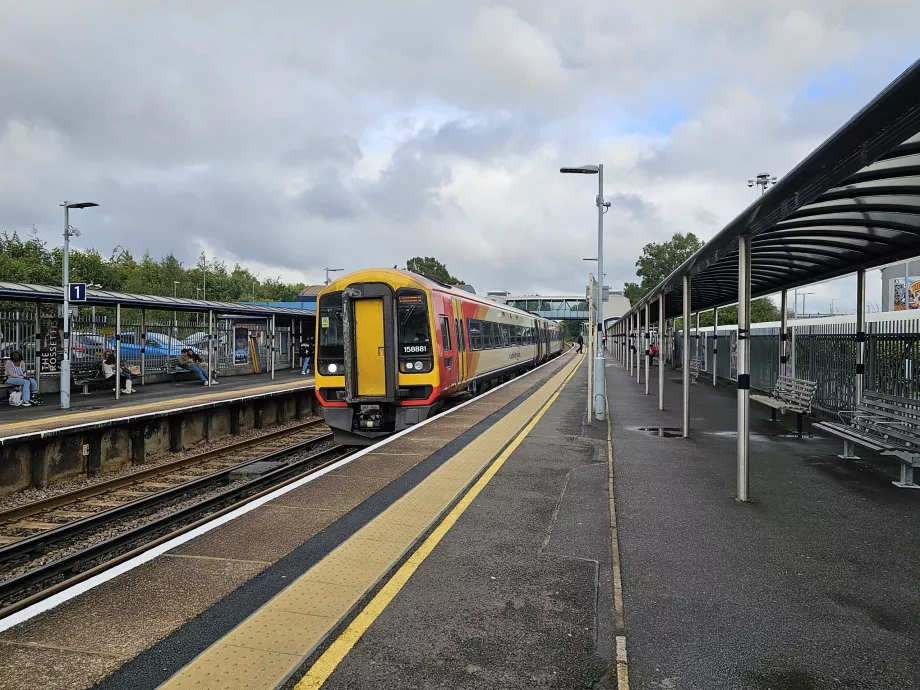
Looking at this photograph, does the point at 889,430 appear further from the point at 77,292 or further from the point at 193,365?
the point at 193,365

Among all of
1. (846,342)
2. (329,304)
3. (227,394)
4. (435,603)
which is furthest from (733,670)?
(227,394)

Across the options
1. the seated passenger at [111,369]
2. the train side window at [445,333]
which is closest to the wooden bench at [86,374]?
the seated passenger at [111,369]

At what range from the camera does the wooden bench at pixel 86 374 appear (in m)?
17.5

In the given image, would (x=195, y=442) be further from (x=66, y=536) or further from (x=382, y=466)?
(x=382, y=466)

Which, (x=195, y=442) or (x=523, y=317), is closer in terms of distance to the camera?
(x=195, y=442)

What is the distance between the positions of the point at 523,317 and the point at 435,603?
73.4 feet

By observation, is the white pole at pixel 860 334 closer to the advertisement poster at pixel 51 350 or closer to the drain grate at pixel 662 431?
the drain grate at pixel 662 431

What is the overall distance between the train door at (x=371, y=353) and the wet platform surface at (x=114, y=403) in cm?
460

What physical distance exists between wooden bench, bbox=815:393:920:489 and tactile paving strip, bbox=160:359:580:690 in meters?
4.69

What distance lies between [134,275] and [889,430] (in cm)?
7030

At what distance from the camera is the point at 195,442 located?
13.6 m

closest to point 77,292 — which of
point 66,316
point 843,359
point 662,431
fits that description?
point 66,316

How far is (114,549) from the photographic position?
6.82 m

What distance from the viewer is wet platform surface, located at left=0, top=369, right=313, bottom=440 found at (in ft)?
37.7
